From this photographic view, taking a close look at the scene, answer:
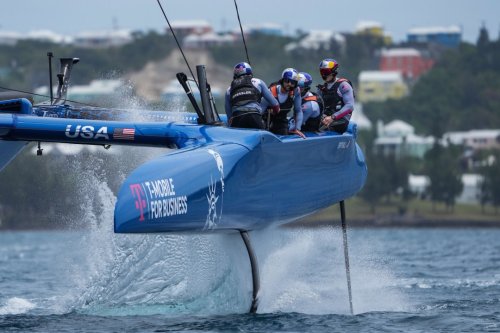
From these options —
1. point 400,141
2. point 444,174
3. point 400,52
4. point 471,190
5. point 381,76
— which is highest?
point 400,52

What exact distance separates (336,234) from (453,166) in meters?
50.3

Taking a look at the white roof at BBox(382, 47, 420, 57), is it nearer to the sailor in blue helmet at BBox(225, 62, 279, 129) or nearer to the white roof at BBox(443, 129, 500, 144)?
the white roof at BBox(443, 129, 500, 144)

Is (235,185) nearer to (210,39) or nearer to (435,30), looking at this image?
(210,39)

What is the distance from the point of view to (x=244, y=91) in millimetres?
11602

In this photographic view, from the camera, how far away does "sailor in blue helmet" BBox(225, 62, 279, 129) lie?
1154 cm

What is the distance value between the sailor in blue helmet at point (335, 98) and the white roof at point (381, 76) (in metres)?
80.0

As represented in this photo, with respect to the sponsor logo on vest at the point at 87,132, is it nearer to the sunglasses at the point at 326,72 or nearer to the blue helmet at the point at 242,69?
the blue helmet at the point at 242,69

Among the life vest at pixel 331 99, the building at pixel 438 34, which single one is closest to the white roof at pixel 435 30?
the building at pixel 438 34

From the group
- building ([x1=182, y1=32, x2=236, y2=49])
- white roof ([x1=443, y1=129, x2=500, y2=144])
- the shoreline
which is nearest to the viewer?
the shoreline

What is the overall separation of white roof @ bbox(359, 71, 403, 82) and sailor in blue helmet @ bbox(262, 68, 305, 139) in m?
81.2

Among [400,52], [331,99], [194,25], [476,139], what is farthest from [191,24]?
[331,99]

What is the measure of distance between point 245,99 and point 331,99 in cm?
195

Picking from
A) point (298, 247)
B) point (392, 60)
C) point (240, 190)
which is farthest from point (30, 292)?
point (392, 60)

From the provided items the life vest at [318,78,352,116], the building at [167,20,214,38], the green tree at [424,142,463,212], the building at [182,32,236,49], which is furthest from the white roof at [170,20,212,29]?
the life vest at [318,78,352,116]
